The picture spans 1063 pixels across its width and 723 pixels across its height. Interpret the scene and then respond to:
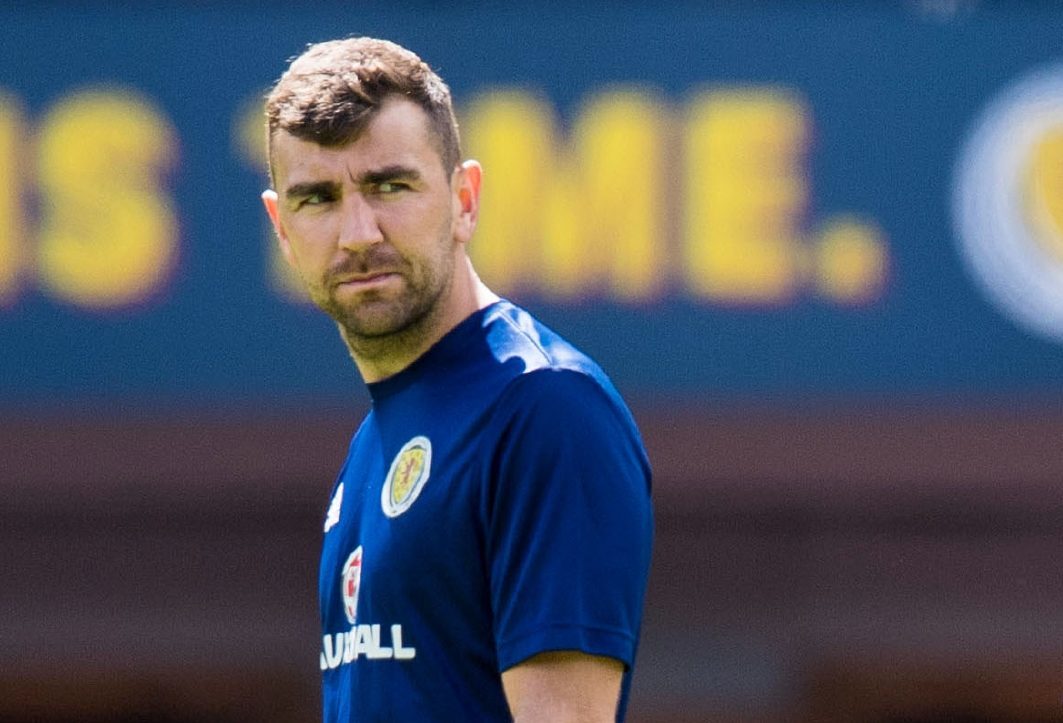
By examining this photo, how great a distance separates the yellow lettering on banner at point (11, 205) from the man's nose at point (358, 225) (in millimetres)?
4901

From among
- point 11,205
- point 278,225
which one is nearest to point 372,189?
point 278,225

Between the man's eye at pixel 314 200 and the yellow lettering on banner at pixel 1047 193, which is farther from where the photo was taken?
the yellow lettering on banner at pixel 1047 193

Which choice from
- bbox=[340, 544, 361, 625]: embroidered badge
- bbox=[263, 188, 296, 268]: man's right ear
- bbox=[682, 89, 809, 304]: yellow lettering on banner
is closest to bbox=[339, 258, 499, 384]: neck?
bbox=[263, 188, 296, 268]: man's right ear

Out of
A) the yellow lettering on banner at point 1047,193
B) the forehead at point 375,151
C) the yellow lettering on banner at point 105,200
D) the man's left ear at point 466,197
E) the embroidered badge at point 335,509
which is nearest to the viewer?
the forehead at point 375,151

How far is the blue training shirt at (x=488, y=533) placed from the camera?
229 cm

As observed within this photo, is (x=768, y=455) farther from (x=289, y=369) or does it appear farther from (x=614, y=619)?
(x=614, y=619)

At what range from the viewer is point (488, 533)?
2.36 meters

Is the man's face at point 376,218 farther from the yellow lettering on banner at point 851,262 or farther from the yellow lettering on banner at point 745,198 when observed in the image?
the yellow lettering on banner at point 851,262

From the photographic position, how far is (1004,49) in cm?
723

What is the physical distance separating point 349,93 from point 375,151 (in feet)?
0.26

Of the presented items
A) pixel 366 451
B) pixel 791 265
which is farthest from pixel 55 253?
pixel 366 451

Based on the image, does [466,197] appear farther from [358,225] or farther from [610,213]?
[610,213]

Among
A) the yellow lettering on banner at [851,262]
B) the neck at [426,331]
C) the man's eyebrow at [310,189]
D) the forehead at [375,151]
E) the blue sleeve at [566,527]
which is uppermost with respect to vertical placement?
the yellow lettering on banner at [851,262]

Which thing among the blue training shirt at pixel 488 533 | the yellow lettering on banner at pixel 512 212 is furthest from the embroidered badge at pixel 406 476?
the yellow lettering on banner at pixel 512 212
